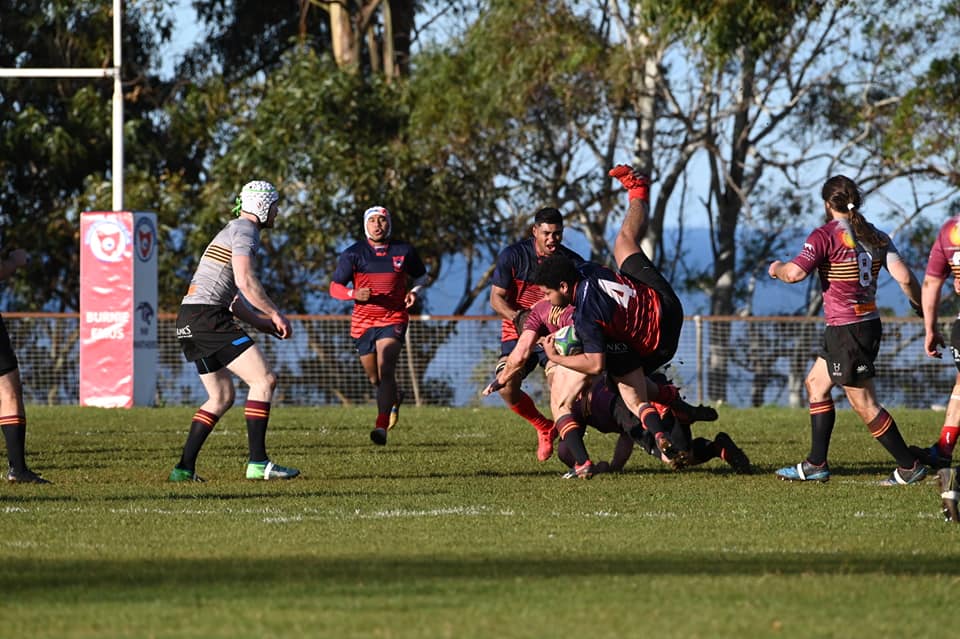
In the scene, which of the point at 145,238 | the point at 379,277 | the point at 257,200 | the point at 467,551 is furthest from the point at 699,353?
the point at 467,551

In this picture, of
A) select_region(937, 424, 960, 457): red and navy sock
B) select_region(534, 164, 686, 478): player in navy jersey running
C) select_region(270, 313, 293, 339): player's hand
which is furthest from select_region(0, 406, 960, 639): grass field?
select_region(270, 313, 293, 339): player's hand

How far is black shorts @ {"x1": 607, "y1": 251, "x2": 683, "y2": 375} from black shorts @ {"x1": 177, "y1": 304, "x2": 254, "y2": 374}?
7.92ft

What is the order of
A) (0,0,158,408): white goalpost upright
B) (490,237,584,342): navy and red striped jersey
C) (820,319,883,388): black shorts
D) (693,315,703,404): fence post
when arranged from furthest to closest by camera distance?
(693,315,703,404): fence post, (0,0,158,408): white goalpost upright, (490,237,584,342): navy and red striped jersey, (820,319,883,388): black shorts

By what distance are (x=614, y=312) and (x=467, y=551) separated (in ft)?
11.5

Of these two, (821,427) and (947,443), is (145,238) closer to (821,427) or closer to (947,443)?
(821,427)

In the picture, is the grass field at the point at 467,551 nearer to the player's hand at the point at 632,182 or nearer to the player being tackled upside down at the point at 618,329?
the player being tackled upside down at the point at 618,329

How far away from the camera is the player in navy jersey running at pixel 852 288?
1061 cm

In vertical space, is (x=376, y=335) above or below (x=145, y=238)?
below

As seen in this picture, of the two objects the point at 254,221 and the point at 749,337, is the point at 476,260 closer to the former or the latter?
the point at 749,337

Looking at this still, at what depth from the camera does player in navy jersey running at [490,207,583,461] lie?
41.6 ft

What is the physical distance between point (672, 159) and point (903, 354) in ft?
30.3

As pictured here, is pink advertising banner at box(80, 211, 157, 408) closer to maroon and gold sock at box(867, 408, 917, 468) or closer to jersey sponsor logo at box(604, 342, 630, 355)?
jersey sponsor logo at box(604, 342, 630, 355)

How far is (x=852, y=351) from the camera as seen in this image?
35.1ft

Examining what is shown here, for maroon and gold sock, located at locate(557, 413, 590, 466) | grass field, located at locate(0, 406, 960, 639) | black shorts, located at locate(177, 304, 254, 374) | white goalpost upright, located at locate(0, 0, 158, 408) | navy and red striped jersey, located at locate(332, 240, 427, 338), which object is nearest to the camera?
grass field, located at locate(0, 406, 960, 639)
